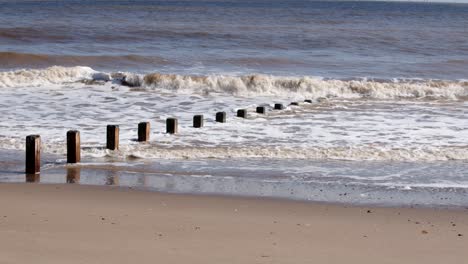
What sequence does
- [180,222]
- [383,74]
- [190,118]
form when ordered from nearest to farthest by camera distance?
[180,222] < [190,118] < [383,74]

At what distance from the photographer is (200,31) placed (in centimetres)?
4491

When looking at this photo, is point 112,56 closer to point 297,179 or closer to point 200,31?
point 200,31

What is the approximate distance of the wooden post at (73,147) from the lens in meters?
10.9

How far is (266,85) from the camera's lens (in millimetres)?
22938

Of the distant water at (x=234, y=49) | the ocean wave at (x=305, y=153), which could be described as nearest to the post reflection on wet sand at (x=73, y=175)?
the ocean wave at (x=305, y=153)

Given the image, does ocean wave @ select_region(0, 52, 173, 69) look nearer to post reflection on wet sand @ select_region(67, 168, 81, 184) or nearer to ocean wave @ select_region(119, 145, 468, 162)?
ocean wave @ select_region(119, 145, 468, 162)

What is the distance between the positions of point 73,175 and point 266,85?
42.8 feet

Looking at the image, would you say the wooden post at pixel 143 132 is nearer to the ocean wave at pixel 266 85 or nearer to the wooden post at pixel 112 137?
the wooden post at pixel 112 137

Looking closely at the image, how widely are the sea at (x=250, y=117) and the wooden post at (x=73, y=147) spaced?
183mm

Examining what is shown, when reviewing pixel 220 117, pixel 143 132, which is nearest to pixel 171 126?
pixel 143 132

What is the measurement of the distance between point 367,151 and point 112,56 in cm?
1968

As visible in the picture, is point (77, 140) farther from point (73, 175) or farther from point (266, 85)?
point (266, 85)

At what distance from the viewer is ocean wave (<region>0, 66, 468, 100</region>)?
22.2m

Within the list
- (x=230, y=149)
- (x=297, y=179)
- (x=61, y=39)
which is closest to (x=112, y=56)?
(x=61, y=39)
